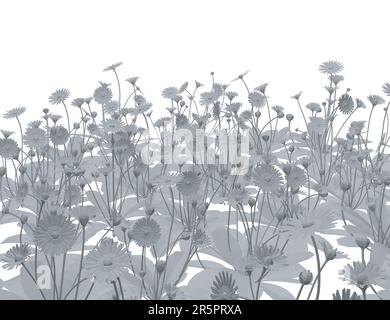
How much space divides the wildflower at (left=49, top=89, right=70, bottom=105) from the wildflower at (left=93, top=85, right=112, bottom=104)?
165mm

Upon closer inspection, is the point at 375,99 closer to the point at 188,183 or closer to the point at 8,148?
the point at 188,183

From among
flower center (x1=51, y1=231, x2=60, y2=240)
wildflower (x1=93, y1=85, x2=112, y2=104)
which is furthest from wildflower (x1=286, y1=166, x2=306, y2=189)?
wildflower (x1=93, y1=85, x2=112, y2=104)

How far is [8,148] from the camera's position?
248 cm

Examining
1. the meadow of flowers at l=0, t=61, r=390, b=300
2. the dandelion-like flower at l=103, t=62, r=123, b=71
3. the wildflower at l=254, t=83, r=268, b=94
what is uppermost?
the dandelion-like flower at l=103, t=62, r=123, b=71

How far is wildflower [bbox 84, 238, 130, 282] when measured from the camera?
1272 millimetres

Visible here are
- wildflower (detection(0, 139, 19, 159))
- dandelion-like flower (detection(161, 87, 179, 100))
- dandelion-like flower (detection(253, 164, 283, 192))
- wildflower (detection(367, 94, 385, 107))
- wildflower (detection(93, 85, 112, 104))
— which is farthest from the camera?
dandelion-like flower (detection(161, 87, 179, 100))

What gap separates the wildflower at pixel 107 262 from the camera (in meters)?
1.27

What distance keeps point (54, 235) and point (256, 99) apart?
2031 mm

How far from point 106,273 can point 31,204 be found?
1.40 meters

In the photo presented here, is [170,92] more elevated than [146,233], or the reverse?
[170,92]

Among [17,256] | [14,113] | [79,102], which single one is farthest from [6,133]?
[17,256]

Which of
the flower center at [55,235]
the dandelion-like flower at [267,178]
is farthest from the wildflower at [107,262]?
the dandelion-like flower at [267,178]

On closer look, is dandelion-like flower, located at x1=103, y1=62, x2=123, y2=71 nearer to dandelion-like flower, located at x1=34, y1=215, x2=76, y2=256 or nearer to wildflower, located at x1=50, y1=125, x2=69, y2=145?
wildflower, located at x1=50, y1=125, x2=69, y2=145
